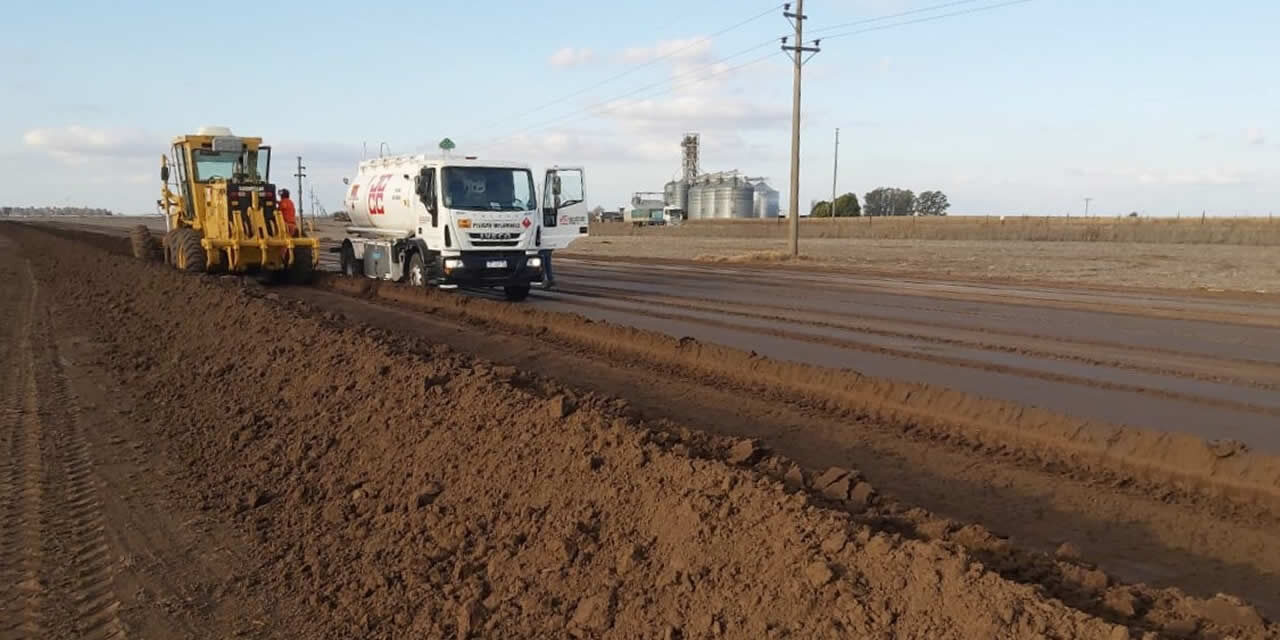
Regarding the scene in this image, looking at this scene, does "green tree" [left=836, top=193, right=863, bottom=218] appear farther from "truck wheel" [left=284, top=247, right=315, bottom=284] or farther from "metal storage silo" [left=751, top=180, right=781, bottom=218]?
"truck wheel" [left=284, top=247, right=315, bottom=284]

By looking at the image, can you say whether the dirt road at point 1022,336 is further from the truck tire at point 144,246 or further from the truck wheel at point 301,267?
the truck tire at point 144,246

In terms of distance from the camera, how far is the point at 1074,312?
1698 cm

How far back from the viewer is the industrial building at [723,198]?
308 ft

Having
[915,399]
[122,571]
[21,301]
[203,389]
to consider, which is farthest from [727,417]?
[21,301]

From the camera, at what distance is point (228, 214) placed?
21375 millimetres

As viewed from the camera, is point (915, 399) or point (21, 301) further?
point (21, 301)

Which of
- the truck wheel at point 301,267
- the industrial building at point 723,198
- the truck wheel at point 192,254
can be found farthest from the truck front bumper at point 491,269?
the industrial building at point 723,198

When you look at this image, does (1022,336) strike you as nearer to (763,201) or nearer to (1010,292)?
(1010,292)

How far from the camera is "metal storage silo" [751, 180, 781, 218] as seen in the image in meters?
94.4

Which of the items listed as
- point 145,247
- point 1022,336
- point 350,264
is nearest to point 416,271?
point 350,264

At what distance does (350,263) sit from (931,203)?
113221 mm

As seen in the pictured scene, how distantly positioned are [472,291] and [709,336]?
1009 centimetres

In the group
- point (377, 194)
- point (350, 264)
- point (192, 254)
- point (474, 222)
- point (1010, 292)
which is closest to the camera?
point (474, 222)

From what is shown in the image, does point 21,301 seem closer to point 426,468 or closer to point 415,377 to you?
point 415,377
